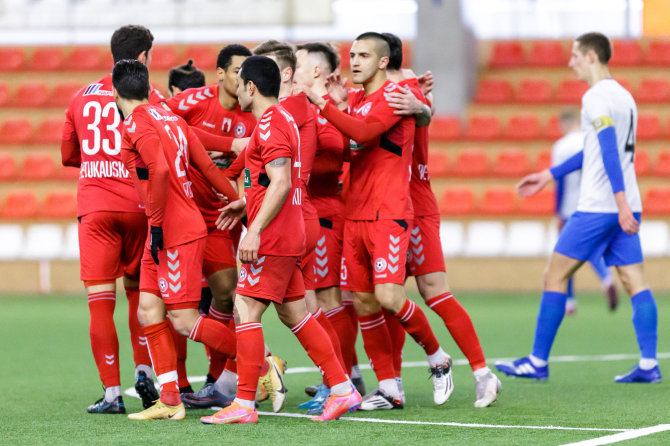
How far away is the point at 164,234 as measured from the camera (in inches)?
217

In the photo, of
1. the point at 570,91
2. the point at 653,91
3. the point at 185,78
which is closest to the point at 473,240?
the point at 570,91

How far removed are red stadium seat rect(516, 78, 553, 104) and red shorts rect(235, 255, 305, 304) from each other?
45.7ft

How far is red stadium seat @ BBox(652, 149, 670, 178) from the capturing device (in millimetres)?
16500

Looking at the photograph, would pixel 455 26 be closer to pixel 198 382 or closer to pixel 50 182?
pixel 50 182

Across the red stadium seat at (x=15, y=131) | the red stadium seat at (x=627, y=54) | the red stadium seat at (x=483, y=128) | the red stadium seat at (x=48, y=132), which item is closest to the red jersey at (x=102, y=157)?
the red stadium seat at (x=483, y=128)

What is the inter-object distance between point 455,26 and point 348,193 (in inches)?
493

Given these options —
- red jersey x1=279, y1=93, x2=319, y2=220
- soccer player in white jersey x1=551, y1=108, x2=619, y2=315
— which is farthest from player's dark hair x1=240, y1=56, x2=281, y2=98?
soccer player in white jersey x1=551, y1=108, x2=619, y2=315

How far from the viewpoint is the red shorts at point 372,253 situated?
586 centimetres

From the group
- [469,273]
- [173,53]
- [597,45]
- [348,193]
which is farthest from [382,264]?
[173,53]

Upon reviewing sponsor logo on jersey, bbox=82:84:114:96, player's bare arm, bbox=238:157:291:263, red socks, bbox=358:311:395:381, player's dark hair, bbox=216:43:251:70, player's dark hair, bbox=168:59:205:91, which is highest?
player's dark hair, bbox=216:43:251:70

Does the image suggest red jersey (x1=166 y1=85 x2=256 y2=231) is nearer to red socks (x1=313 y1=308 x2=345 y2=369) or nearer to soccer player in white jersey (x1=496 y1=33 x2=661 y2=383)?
red socks (x1=313 y1=308 x2=345 y2=369)

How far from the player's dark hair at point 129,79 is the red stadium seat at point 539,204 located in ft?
37.1

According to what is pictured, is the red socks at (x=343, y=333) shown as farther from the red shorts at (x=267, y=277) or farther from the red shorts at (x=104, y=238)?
the red shorts at (x=104, y=238)

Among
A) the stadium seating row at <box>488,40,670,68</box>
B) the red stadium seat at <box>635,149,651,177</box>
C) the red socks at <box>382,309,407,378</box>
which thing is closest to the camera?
the red socks at <box>382,309,407,378</box>
